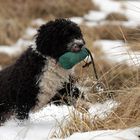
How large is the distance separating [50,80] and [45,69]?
10 cm

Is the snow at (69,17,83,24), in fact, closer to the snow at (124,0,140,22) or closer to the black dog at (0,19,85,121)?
the snow at (124,0,140,22)

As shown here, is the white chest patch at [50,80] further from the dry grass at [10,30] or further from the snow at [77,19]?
the snow at [77,19]

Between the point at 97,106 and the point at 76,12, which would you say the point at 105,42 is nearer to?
the point at 76,12

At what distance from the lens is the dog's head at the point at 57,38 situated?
4.86 meters

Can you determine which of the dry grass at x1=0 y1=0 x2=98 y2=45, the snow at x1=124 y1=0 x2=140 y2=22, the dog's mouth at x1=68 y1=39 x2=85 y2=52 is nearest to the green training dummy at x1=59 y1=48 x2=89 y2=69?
the dog's mouth at x1=68 y1=39 x2=85 y2=52

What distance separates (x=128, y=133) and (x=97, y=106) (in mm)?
1080

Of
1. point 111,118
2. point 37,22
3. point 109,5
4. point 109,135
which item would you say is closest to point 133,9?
point 111,118

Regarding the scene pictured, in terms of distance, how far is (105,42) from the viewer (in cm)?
1024

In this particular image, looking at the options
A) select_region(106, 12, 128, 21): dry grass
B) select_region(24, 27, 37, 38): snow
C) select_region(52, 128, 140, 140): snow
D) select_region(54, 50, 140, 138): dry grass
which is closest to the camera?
select_region(52, 128, 140, 140): snow

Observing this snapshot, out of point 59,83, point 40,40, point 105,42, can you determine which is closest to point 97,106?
point 59,83

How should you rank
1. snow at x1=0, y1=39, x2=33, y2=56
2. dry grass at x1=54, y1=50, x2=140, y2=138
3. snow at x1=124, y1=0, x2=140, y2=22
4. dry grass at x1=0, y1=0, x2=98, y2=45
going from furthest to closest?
dry grass at x1=0, y1=0, x2=98, y2=45, snow at x1=0, y1=39, x2=33, y2=56, snow at x1=124, y1=0, x2=140, y2=22, dry grass at x1=54, y1=50, x2=140, y2=138

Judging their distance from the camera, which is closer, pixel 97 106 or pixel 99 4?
pixel 97 106

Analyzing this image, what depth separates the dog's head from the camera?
4859 mm

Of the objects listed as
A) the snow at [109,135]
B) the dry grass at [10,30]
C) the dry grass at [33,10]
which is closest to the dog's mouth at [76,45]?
the snow at [109,135]
